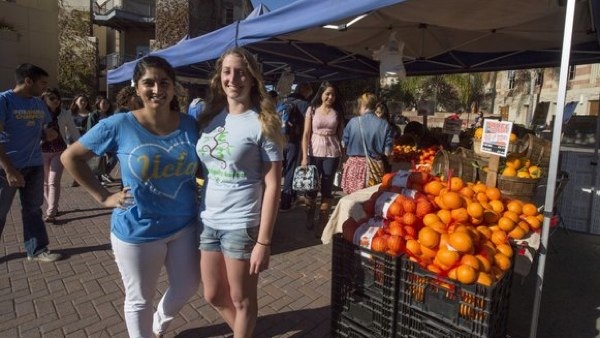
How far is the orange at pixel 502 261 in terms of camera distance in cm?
217

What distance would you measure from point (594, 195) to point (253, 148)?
4.99 meters

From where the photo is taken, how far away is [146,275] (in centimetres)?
208

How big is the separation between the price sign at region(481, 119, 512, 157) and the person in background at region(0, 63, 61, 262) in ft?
12.8

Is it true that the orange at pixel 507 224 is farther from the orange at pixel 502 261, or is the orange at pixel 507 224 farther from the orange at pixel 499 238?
the orange at pixel 502 261

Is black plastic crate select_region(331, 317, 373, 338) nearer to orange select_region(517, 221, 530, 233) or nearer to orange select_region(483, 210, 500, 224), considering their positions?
orange select_region(483, 210, 500, 224)

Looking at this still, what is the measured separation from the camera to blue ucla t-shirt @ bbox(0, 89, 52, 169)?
3.55 meters

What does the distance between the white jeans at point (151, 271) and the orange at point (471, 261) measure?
1.48 meters

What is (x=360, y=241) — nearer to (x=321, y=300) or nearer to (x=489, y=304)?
(x=489, y=304)

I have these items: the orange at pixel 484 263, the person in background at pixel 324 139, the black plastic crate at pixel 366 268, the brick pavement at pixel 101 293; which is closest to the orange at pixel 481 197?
the orange at pixel 484 263

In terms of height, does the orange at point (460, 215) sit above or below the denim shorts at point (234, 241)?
above

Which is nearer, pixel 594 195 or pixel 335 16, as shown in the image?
pixel 335 16

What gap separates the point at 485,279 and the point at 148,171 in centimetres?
181

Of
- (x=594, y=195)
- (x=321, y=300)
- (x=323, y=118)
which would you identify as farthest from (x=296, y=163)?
(x=594, y=195)

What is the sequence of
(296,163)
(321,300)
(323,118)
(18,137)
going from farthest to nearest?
(296,163), (323,118), (18,137), (321,300)
